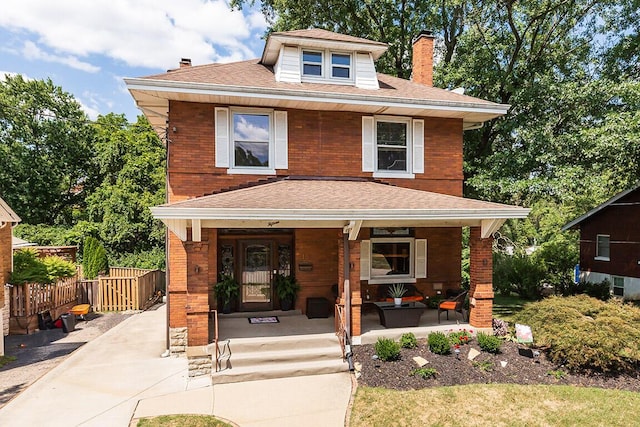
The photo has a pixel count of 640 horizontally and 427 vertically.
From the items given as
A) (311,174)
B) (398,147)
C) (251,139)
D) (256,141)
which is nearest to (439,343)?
(311,174)

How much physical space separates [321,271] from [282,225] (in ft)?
9.32

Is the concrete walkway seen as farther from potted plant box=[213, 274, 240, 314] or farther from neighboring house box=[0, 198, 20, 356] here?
neighboring house box=[0, 198, 20, 356]

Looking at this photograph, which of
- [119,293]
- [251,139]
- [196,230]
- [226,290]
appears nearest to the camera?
[196,230]

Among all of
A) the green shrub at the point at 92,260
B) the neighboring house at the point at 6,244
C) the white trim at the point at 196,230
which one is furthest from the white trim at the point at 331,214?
the green shrub at the point at 92,260

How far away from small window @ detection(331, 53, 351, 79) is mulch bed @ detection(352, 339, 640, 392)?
8.01 m

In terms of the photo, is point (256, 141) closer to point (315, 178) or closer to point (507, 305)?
point (315, 178)

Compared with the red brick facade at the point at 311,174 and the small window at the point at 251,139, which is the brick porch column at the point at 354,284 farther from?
the small window at the point at 251,139

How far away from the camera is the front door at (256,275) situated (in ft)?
35.9

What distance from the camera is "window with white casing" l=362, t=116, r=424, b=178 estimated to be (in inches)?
453

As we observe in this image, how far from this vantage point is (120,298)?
14984 mm

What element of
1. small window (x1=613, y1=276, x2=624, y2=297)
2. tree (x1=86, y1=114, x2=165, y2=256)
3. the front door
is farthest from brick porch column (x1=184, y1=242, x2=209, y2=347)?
small window (x1=613, y1=276, x2=624, y2=297)

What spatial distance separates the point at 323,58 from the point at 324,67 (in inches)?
11.0

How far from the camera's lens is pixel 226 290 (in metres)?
10.4

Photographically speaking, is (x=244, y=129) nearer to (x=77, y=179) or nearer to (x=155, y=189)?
(x=155, y=189)
